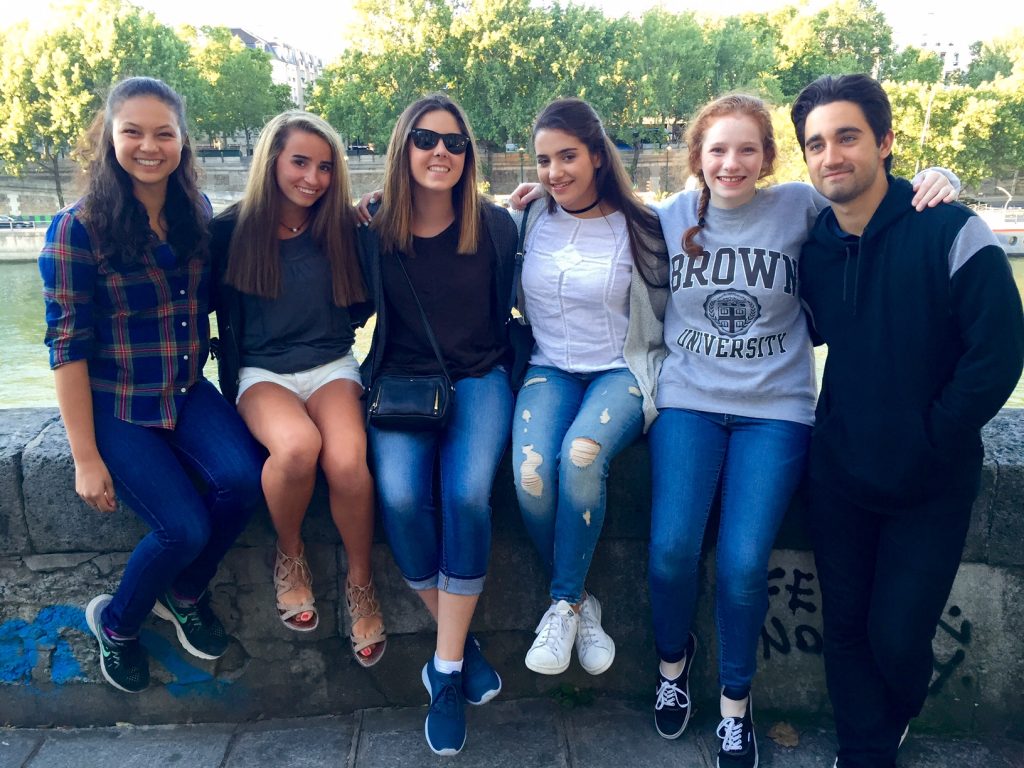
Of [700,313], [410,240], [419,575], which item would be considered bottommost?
[419,575]

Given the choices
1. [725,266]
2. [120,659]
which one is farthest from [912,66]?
[120,659]

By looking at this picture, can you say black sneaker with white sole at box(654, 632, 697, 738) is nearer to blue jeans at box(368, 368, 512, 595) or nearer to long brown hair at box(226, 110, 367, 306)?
blue jeans at box(368, 368, 512, 595)

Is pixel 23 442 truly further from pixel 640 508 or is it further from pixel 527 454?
pixel 640 508

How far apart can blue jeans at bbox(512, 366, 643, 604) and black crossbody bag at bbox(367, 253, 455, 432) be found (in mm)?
219

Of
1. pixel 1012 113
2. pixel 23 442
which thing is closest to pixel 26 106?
pixel 23 442

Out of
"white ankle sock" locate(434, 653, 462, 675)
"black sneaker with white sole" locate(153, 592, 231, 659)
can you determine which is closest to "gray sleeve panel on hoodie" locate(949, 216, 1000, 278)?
"white ankle sock" locate(434, 653, 462, 675)

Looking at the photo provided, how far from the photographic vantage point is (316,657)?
2.36 m

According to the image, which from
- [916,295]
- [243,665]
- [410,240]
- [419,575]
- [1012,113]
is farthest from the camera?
[1012,113]

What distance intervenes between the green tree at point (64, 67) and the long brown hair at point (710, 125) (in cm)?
3659

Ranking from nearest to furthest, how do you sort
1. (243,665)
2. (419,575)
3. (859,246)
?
(859,246)
(419,575)
(243,665)

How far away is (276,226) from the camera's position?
2.52m

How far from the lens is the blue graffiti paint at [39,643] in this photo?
7.59 feet

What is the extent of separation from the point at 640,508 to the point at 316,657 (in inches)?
41.5

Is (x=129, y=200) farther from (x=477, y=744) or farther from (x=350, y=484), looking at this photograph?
(x=477, y=744)
